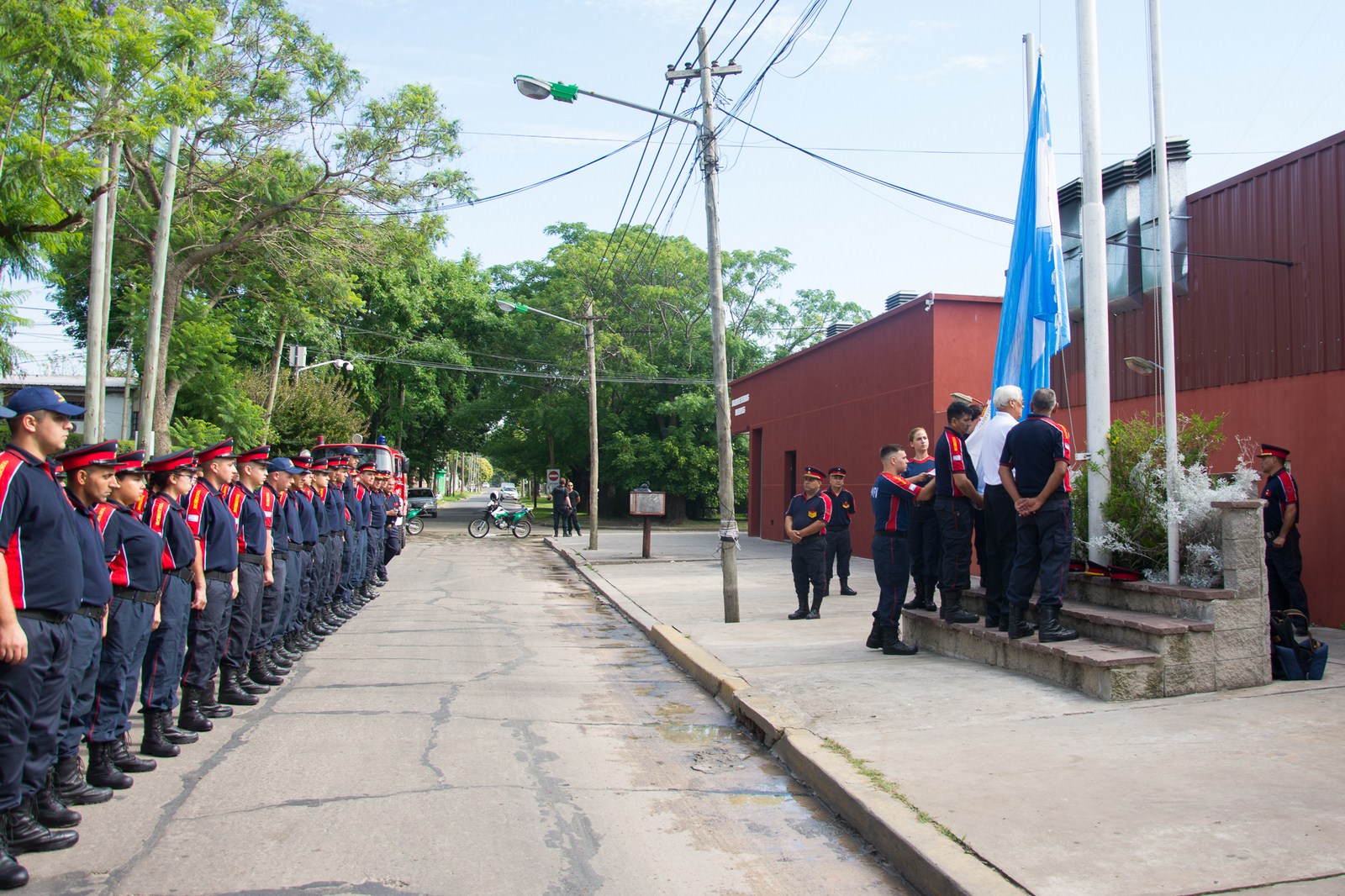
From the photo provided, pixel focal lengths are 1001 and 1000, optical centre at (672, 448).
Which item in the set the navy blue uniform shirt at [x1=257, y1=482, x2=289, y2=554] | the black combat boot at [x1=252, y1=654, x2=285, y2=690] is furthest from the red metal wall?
the black combat boot at [x1=252, y1=654, x2=285, y2=690]

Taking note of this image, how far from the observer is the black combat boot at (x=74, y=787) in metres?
4.82

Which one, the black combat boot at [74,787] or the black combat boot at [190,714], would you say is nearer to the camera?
the black combat boot at [74,787]

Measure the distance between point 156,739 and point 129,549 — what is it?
121 cm

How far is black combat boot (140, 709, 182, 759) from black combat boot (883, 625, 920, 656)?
5.52m

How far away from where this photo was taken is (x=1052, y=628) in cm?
696

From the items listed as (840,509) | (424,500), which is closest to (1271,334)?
(840,509)

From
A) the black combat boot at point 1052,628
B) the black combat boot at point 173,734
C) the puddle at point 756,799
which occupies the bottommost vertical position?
the puddle at point 756,799

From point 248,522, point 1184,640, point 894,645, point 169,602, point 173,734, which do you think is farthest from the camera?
point 894,645

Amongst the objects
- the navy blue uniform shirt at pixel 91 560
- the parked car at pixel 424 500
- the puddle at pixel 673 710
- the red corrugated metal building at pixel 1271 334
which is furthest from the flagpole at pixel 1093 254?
the parked car at pixel 424 500

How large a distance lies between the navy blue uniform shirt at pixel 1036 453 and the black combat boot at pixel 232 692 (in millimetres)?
5774

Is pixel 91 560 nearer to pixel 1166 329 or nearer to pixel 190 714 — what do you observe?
pixel 190 714

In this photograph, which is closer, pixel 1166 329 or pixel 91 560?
pixel 91 560

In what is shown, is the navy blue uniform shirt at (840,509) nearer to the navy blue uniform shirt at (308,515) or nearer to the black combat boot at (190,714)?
the navy blue uniform shirt at (308,515)

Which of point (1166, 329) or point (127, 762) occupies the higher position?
point (1166, 329)
